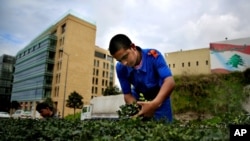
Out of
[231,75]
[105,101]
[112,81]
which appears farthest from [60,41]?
[231,75]

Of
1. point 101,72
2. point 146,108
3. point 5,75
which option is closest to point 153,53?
point 146,108

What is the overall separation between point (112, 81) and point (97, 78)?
6.51 m

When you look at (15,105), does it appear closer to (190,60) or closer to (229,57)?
(190,60)

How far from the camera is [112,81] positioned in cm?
7494

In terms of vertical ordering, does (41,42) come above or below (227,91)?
above

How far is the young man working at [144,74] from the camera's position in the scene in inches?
93.8

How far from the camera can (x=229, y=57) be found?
109ft

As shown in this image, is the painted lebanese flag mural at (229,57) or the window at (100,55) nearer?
the painted lebanese flag mural at (229,57)

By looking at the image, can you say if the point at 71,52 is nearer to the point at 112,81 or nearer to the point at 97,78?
the point at 97,78

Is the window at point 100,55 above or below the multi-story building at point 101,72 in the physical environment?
above

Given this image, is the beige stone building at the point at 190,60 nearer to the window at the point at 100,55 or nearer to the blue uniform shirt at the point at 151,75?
the window at the point at 100,55

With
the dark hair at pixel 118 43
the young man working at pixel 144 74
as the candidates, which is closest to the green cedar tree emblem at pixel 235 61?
the young man working at pixel 144 74

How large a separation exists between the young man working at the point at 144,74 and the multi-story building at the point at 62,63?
5109 centimetres

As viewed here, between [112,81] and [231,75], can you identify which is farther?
[112,81]
